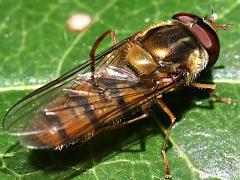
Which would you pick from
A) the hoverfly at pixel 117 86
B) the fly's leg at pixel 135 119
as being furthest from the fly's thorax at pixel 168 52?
the fly's leg at pixel 135 119

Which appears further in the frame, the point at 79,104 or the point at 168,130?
the point at 168,130

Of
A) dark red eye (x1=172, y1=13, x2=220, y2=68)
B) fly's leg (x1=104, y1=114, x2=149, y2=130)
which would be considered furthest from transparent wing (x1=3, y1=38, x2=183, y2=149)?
dark red eye (x1=172, y1=13, x2=220, y2=68)

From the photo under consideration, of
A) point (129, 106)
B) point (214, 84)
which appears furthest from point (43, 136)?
point (214, 84)

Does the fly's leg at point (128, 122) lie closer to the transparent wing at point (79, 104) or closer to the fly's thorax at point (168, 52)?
the transparent wing at point (79, 104)

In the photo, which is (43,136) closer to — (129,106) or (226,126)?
(129,106)

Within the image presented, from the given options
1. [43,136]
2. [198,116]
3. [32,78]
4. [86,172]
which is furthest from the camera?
[32,78]

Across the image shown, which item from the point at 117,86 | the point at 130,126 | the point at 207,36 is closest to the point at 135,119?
the point at 130,126

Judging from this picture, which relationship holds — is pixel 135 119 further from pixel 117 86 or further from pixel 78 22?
pixel 78 22
